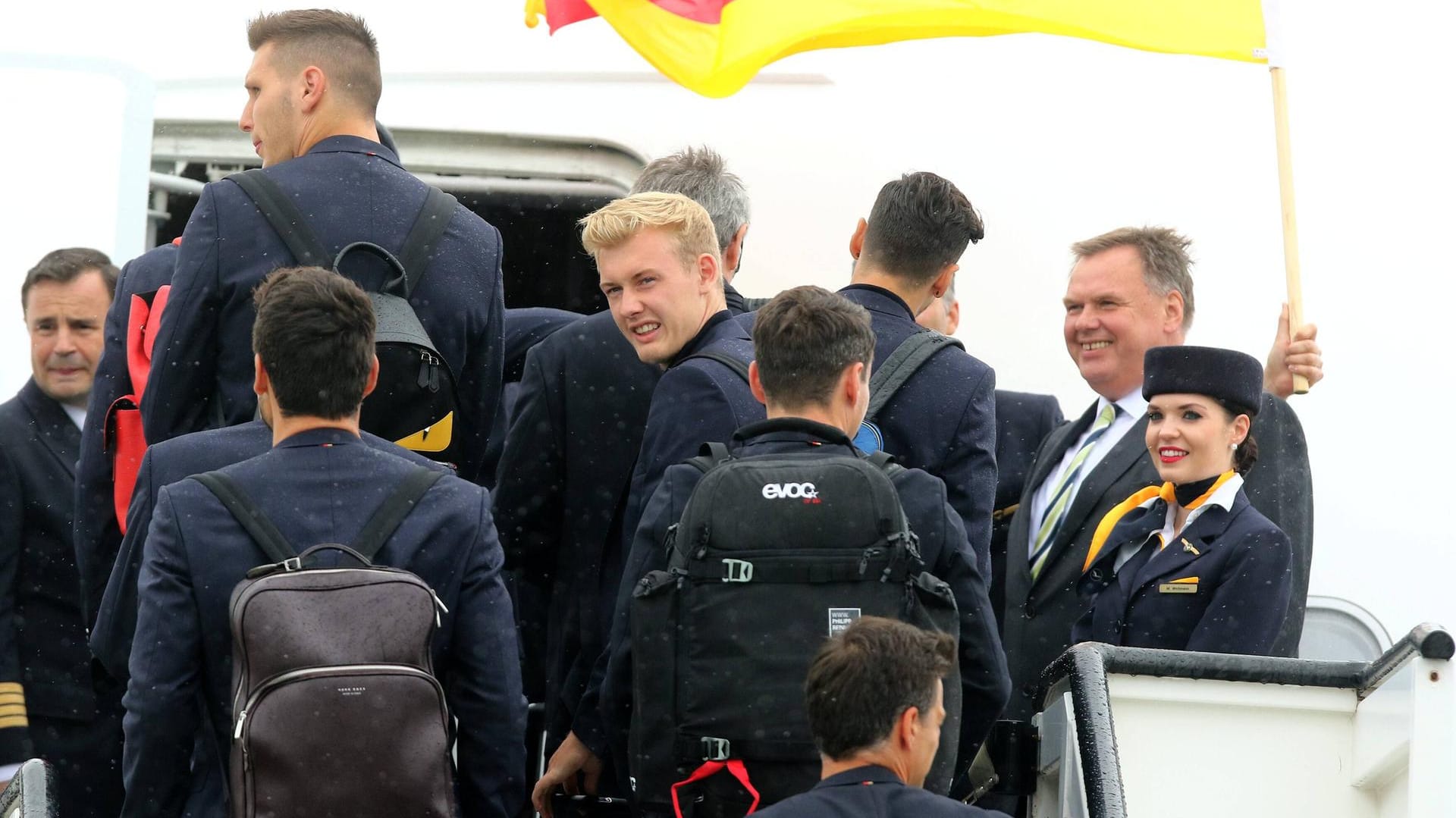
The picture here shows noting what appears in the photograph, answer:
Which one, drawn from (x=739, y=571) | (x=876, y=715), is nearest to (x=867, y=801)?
(x=876, y=715)

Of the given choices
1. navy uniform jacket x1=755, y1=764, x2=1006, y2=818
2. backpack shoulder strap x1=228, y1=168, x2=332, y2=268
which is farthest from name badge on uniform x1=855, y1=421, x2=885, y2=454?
backpack shoulder strap x1=228, y1=168, x2=332, y2=268

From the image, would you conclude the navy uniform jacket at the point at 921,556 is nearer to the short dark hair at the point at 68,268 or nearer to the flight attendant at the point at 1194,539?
the flight attendant at the point at 1194,539

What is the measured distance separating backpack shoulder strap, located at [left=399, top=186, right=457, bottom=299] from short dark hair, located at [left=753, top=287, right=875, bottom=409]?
2.77 feet

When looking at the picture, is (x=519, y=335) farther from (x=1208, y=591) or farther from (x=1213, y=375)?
(x=1208, y=591)

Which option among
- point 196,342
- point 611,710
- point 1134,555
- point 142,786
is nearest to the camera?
point 142,786

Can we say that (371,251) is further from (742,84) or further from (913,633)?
(742,84)

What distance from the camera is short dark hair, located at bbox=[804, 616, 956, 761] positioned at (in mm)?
2758

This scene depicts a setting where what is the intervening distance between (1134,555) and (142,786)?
Result: 7.02 ft

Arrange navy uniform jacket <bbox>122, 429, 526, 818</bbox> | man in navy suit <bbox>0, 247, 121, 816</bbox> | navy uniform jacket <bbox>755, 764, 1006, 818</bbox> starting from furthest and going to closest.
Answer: man in navy suit <bbox>0, 247, 121, 816</bbox>, navy uniform jacket <bbox>122, 429, 526, 818</bbox>, navy uniform jacket <bbox>755, 764, 1006, 818</bbox>

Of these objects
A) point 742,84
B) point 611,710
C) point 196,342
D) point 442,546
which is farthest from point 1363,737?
point 742,84

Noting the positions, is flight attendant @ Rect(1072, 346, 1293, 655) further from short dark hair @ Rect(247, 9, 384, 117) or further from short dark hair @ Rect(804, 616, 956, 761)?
short dark hair @ Rect(247, 9, 384, 117)

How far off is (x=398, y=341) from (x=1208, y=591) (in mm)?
1731

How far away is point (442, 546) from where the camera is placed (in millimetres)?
3143

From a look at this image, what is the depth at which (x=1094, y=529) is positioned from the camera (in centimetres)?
440
